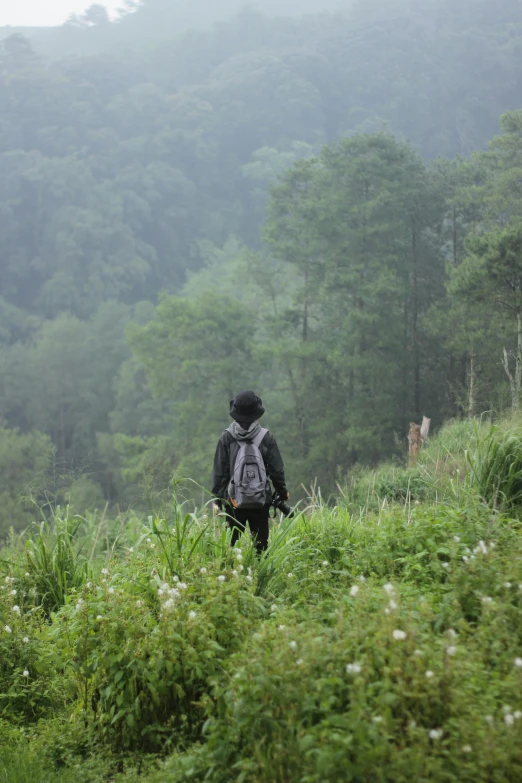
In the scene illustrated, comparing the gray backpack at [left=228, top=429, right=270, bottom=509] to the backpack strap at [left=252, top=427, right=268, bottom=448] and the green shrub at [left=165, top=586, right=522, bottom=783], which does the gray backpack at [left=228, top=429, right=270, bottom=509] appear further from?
the green shrub at [left=165, top=586, right=522, bottom=783]

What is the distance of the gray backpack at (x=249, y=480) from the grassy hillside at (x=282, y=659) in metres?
0.27

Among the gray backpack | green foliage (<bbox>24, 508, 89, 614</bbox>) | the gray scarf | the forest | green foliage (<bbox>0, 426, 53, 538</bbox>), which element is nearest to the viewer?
the gray backpack

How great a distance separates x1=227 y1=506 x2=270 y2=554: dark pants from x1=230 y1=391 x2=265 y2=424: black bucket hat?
0.56m

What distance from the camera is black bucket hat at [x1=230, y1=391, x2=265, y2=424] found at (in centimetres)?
462

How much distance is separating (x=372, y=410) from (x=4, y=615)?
2425cm

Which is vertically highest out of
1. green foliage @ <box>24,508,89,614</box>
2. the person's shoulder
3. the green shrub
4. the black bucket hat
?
the black bucket hat

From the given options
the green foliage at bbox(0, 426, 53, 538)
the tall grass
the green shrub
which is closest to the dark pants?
the tall grass

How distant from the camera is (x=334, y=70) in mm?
72438

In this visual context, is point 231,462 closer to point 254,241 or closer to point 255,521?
point 255,521

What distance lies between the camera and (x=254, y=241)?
63281mm

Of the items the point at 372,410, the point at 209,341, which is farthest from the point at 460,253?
the point at 209,341

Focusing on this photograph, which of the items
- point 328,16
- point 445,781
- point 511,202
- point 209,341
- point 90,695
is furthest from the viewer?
point 328,16

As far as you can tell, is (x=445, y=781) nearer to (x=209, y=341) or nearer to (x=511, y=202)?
(x=511, y=202)

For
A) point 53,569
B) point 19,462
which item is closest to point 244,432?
point 53,569
